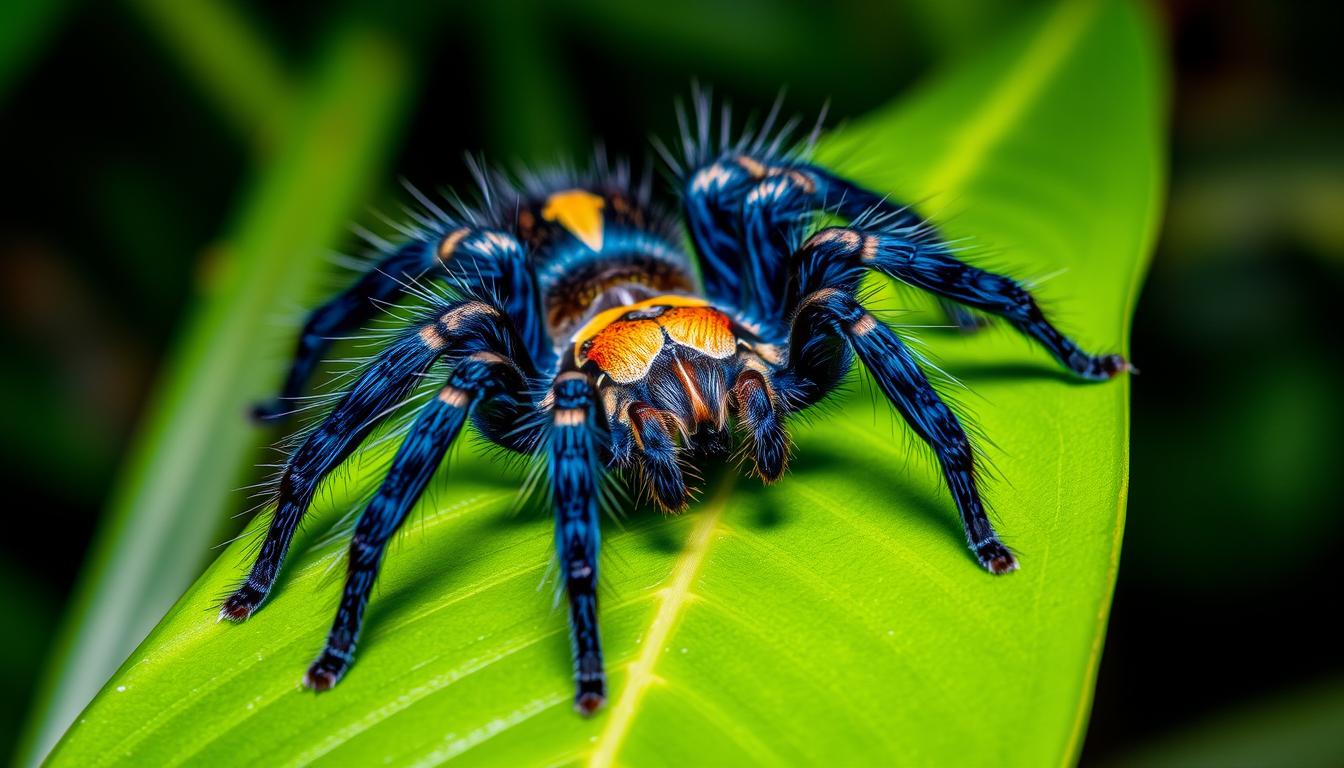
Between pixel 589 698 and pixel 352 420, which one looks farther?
pixel 352 420

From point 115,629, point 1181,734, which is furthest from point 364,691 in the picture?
point 1181,734

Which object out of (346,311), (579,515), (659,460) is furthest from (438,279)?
(579,515)

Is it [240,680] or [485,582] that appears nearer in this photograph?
[240,680]

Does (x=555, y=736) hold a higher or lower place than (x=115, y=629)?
lower

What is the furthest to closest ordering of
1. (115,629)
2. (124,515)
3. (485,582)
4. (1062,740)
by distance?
(124,515), (115,629), (485,582), (1062,740)

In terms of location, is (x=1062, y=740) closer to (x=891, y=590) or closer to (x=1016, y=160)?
(x=891, y=590)

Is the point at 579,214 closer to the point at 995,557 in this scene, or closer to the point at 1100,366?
the point at 1100,366

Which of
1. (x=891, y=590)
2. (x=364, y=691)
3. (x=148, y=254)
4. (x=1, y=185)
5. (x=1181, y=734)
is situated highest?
(x=1, y=185)

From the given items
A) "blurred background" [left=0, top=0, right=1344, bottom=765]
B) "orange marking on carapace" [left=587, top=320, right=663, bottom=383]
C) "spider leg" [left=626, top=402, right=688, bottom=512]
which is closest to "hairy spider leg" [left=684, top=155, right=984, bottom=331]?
"orange marking on carapace" [left=587, top=320, right=663, bottom=383]

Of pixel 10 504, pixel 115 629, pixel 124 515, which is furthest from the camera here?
pixel 10 504
